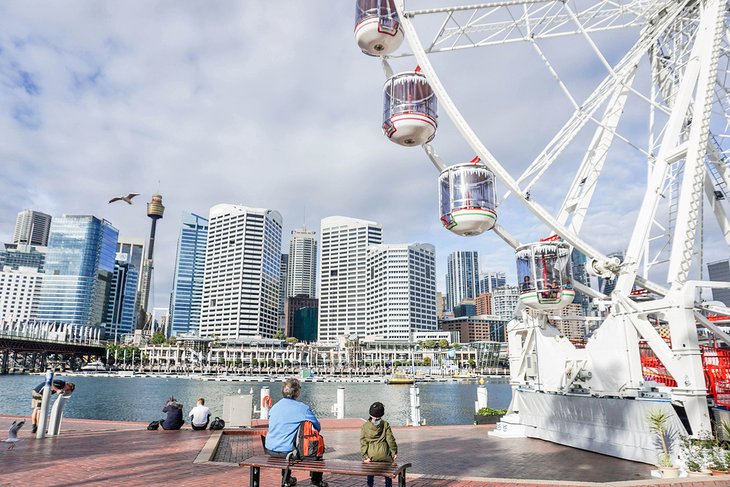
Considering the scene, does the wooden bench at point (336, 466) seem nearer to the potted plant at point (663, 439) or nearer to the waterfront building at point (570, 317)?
the potted plant at point (663, 439)

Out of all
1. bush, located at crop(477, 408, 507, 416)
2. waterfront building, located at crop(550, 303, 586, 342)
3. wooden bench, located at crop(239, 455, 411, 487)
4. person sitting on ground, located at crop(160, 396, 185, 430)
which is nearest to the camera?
wooden bench, located at crop(239, 455, 411, 487)

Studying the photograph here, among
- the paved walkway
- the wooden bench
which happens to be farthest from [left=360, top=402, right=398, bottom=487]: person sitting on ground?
the paved walkway

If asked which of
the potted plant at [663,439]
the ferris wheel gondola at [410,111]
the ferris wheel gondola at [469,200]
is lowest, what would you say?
the potted plant at [663,439]

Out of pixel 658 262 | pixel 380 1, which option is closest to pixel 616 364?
pixel 658 262

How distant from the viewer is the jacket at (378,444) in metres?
7.24

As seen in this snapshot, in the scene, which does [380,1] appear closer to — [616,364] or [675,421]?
[616,364]

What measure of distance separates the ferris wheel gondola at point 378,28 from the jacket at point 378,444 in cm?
1388

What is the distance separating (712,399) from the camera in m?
14.4

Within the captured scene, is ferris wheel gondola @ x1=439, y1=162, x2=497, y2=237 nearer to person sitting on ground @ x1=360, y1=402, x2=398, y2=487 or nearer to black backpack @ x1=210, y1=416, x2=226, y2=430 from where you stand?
person sitting on ground @ x1=360, y1=402, x2=398, y2=487

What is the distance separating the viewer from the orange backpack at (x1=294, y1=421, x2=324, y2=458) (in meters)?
7.39

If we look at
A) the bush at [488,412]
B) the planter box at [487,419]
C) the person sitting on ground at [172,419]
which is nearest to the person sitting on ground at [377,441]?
the person sitting on ground at [172,419]

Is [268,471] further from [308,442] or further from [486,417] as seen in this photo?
[486,417]

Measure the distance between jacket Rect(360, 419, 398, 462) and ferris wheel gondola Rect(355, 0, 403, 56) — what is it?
45.5 feet

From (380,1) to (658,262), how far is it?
13102 mm
